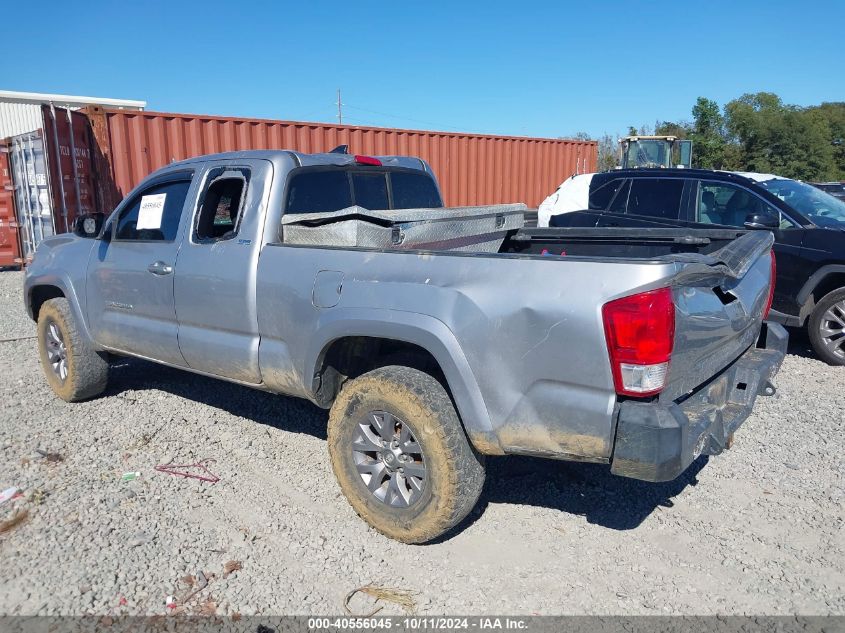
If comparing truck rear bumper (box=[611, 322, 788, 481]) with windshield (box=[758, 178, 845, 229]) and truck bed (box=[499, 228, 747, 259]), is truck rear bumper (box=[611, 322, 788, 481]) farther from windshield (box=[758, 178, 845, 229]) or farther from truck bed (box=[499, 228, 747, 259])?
windshield (box=[758, 178, 845, 229])

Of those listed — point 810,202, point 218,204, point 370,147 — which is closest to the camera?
point 218,204

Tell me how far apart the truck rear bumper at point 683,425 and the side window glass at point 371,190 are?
2.42 m

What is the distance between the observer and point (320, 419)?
497cm

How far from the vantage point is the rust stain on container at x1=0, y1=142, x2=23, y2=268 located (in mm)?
12961

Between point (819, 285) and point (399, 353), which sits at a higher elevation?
point (399, 353)

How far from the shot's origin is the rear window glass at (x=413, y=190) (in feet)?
15.4

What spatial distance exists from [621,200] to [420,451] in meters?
5.32

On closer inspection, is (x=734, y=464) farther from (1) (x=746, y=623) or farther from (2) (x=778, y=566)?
(1) (x=746, y=623)

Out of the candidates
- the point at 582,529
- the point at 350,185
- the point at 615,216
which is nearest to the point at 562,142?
the point at 615,216

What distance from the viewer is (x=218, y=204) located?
164 inches

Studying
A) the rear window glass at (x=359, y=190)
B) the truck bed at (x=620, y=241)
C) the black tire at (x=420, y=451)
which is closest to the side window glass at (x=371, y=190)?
the rear window glass at (x=359, y=190)

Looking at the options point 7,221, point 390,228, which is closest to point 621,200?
point 390,228

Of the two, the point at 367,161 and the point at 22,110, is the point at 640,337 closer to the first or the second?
the point at 367,161

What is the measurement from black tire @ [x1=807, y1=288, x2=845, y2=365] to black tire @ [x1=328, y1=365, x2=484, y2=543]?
4.68 metres
